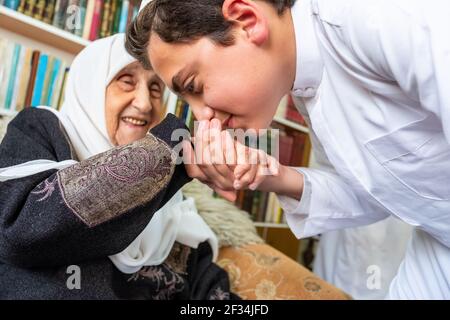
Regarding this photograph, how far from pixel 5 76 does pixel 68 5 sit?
34 centimetres

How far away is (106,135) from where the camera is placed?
3.43ft

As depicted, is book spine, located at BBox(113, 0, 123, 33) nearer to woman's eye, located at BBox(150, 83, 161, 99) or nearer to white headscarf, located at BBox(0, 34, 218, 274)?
white headscarf, located at BBox(0, 34, 218, 274)

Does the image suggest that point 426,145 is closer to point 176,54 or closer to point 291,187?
point 291,187

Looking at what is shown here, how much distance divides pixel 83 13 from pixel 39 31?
18cm

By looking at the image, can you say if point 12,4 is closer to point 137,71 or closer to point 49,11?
point 49,11

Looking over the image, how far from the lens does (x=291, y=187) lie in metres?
0.97

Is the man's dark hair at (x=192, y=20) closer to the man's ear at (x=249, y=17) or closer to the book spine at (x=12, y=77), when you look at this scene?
the man's ear at (x=249, y=17)

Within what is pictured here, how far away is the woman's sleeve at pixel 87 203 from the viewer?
2.31ft

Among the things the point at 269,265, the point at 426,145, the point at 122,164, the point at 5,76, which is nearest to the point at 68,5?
the point at 5,76

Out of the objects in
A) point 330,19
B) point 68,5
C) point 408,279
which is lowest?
point 408,279

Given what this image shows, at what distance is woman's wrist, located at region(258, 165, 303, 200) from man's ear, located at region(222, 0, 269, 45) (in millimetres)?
300

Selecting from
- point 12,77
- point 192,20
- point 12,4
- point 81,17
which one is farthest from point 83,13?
point 192,20

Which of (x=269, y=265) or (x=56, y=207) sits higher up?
(x=56, y=207)

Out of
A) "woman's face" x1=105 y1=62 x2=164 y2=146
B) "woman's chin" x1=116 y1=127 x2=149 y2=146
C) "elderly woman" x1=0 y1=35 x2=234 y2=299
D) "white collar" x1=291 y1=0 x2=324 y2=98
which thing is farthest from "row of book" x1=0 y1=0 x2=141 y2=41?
"white collar" x1=291 y1=0 x2=324 y2=98
